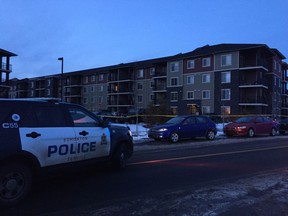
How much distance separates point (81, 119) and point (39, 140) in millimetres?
1548

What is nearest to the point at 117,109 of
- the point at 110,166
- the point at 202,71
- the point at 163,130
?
the point at 202,71

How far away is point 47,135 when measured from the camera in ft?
21.5

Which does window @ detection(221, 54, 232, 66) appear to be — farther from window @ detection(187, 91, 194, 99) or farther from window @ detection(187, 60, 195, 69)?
window @ detection(187, 91, 194, 99)

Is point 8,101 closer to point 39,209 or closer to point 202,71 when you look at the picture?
point 39,209

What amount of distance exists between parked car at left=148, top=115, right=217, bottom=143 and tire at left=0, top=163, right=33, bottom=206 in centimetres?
1283

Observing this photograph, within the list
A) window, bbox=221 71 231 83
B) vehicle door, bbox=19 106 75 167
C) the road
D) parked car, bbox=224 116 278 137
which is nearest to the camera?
the road

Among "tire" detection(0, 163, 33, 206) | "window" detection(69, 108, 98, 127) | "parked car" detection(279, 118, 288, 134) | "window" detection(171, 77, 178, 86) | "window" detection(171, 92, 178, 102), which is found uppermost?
"window" detection(171, 77, 178, 86)

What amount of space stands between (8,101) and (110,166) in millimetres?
4115

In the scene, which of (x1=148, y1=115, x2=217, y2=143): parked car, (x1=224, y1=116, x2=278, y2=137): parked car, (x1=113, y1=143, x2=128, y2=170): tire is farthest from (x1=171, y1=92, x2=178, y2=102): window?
(x1=113, y1=143, x2=128, y2=170): tire

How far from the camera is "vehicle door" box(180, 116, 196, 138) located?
19250 millimetres

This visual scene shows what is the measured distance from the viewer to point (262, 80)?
179 ft

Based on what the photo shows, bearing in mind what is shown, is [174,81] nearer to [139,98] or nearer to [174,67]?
[174,67]

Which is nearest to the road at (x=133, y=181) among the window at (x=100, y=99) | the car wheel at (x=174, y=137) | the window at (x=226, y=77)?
the car wheel at (x=174, y=137)

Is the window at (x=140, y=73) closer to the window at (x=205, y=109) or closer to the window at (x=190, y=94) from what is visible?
the window at (x=190, y=94)
